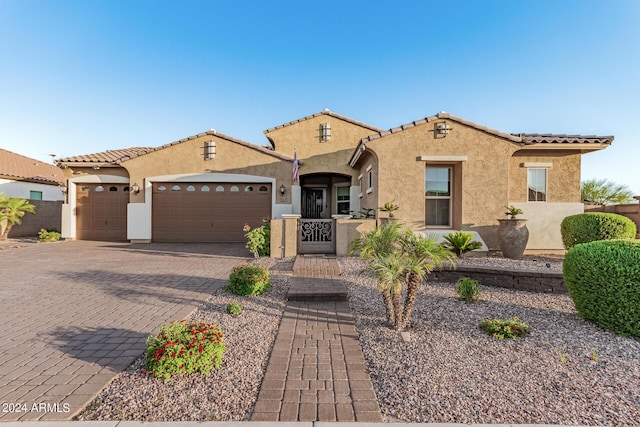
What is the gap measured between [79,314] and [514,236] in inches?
450

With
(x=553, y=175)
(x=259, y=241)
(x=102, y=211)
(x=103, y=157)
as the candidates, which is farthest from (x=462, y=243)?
(x=103, y=157)

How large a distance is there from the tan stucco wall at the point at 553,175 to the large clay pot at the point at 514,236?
189 centimetres

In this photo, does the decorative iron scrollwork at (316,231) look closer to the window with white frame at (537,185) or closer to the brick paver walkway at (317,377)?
the brick paver walkway at (317,377)

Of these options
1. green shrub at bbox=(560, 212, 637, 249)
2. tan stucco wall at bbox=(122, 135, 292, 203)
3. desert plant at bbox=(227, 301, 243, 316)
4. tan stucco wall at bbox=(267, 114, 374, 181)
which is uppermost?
tan stucco wall at bbox=(267, 114, 374, 181)

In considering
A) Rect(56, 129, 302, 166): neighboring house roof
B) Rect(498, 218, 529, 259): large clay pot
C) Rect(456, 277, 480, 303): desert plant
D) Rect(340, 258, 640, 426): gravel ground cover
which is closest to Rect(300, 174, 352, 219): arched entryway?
Rect(56, 129, 302, 166): neighboring house roof

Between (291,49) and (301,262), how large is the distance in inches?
489

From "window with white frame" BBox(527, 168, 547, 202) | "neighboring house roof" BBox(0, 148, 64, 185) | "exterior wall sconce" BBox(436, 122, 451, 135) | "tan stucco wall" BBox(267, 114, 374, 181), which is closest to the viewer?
"exterior wall sconce" BBox(436, 122, 451, 135)

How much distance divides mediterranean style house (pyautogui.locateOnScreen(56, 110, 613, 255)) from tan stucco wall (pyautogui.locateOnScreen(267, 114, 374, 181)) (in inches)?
2.2

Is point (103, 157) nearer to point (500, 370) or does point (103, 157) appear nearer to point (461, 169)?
point (461, 169)

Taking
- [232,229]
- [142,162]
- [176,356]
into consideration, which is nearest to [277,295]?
[176,356]

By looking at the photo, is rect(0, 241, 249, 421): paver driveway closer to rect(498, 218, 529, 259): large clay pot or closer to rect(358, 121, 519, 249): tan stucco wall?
rect(358, 121, 519, 249): tan stucco wall

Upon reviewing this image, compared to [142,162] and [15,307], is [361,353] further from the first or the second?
[142,162]

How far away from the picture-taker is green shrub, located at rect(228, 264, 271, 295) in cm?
595

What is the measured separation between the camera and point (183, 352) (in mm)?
3090
